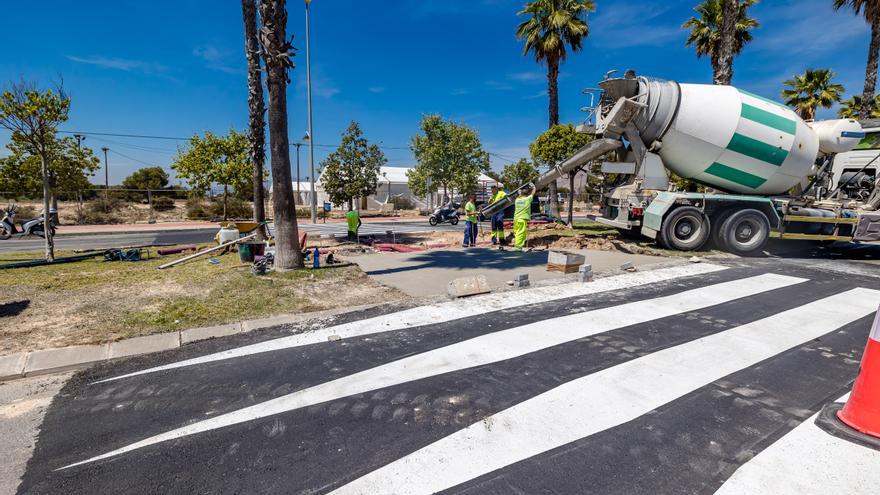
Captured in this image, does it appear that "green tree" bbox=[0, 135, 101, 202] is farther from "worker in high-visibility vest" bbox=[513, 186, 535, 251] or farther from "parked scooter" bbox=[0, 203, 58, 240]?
"worker in high-visibility vest" bbox=[513, 186, 535, 251]

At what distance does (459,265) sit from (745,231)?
7382mm

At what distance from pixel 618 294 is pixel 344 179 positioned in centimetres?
2437

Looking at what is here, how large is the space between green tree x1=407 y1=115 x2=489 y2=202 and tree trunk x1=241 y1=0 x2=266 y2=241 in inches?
748

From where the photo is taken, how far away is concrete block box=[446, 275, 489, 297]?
20.1 feet

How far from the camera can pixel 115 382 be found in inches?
138

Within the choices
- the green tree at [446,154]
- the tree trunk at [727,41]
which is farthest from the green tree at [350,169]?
the tree trunk at [727,41]

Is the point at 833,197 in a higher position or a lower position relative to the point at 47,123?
lower

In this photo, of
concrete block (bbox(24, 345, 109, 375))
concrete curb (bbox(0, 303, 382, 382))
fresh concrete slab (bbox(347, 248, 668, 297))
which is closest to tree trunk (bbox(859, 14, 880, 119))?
fresh concrete slab (bbox(347, 248, 668, 297))

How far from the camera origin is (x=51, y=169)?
679 inches

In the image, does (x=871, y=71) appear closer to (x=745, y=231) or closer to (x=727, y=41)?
(x=727, y=41)

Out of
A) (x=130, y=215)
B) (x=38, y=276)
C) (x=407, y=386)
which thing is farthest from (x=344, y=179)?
(x=407, y=386)

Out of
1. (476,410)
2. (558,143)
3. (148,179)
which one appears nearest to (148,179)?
(148,179)

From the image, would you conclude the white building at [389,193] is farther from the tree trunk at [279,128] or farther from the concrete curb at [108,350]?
the concrete curb at [108,350]

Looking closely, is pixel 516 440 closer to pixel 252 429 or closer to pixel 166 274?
pixel 252 429
